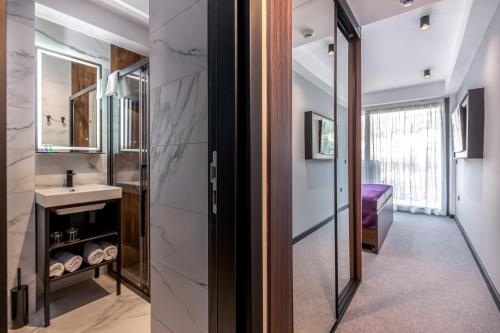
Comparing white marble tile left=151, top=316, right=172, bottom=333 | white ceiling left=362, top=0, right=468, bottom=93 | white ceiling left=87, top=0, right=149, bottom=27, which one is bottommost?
white marble tile left=151, top=316, right=172, bottom=333

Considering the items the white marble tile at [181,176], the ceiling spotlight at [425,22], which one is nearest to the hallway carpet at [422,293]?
the white marble tile at [181,176]

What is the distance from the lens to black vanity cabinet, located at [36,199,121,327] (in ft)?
6.23

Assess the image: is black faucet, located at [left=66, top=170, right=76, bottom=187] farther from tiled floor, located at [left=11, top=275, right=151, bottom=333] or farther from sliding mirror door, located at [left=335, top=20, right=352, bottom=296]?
sliding mirror door, located at [left=335, top=20, right=352, bottom=296]

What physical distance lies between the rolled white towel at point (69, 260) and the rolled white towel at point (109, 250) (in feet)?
0.63

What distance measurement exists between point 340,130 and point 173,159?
1579 mm

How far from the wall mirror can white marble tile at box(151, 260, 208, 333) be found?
1.91 meters

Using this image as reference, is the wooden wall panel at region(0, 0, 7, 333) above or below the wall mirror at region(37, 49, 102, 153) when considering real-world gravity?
below

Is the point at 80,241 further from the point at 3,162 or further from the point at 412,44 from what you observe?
the point at 412,44

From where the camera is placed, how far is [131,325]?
1.90 meters

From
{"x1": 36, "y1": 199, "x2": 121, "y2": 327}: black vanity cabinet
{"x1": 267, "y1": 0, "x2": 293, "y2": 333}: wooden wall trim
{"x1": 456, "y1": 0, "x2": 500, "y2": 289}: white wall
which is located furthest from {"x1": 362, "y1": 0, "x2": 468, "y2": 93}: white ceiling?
{"x1": 36, "y1": 199, "x2": 121, "y2": 327}: black vanity cabinet

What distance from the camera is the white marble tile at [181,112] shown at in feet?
3.30

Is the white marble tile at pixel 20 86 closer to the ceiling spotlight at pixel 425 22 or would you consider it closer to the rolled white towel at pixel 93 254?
the rolled white towel at pixel 93 254

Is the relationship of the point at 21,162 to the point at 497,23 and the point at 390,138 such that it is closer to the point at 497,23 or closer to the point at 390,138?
the point at 497,23

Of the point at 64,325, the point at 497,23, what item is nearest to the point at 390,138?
the point at 497,23
